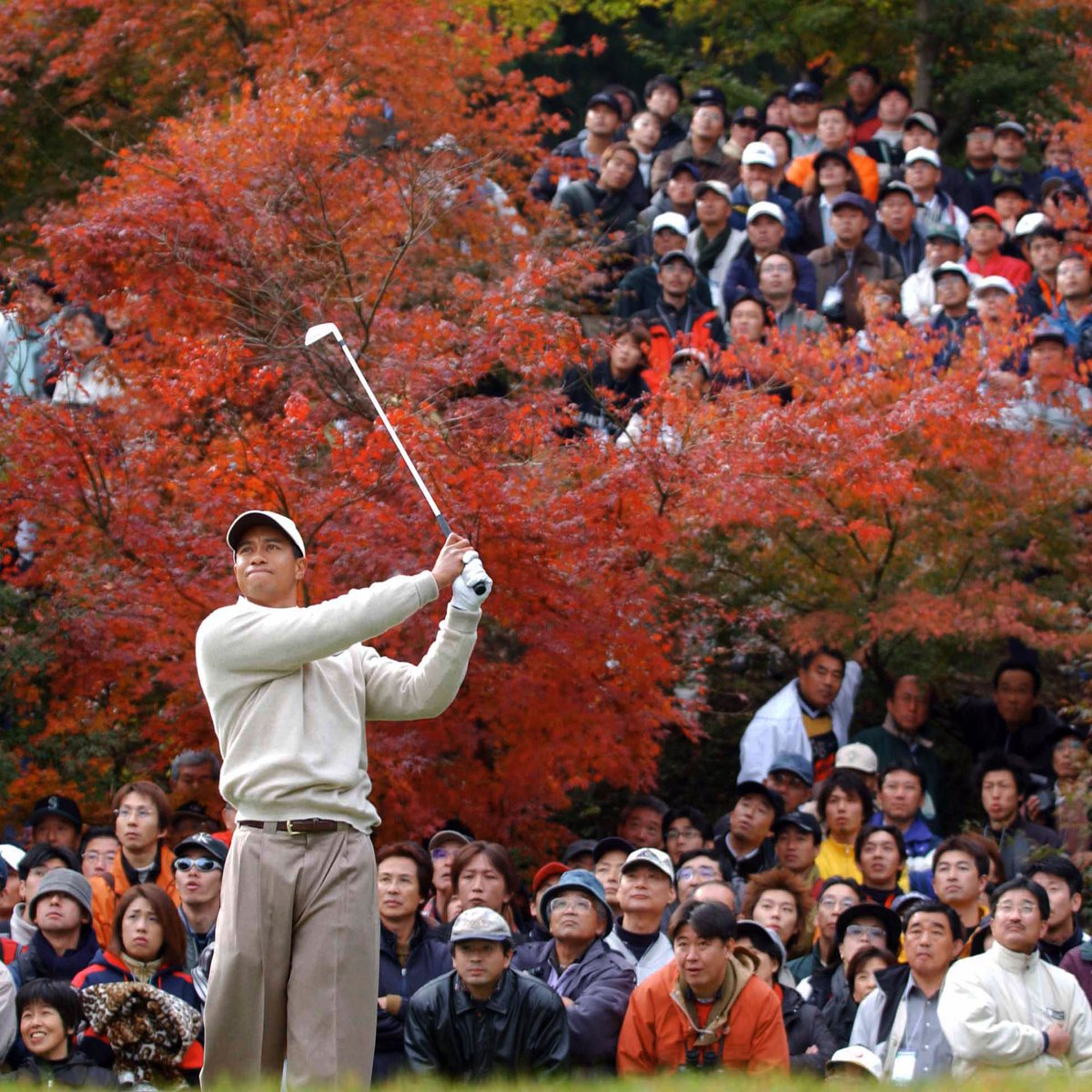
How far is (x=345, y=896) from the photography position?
5.61 meters

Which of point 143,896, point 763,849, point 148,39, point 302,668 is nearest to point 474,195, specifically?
point 148,39

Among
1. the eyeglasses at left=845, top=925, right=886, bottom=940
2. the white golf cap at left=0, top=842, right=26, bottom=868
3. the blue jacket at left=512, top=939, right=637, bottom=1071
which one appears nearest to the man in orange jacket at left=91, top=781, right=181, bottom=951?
the white golf cap at left=0, top=842, right=26, bottom=868

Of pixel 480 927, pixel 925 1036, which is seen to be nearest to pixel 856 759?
pixel 925 1036

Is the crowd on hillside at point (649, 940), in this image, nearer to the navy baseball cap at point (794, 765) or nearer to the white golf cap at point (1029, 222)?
the navy baseball cap at point (794, 765)

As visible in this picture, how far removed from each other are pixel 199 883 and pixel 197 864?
0.09 m

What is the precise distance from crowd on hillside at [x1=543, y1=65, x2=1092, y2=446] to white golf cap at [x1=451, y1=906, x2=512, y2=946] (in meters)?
3.85

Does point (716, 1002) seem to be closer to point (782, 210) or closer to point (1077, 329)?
point (1077, 329)

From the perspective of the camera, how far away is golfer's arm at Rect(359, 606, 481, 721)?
5680 millimetres

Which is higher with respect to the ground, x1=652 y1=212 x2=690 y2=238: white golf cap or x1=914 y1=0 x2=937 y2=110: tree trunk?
x1=914 y1=0 x2=937 y2=110: tree trunk

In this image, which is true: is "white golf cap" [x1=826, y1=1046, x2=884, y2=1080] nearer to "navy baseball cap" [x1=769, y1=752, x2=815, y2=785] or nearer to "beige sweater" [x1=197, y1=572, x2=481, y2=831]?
"beige sweater" [x1=197, y1=572, x2=481, y2=831]

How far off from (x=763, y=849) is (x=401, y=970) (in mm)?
A: 2881

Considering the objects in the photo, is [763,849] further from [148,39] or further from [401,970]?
[148,39]

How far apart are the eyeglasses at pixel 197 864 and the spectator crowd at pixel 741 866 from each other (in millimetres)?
14

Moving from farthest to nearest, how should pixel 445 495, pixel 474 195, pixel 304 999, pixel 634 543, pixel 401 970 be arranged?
pixel 474 195
pixel 634 543
pixel 445 495
pixel 401 970
pixel 304 999
